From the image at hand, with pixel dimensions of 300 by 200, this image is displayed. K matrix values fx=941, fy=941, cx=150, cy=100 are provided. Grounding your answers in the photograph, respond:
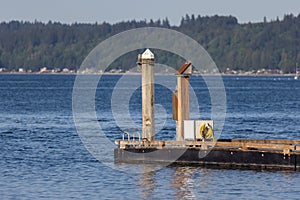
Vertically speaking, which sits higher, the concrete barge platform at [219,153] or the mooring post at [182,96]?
the mooring post at [182,96]

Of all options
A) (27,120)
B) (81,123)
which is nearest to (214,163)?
(81,123)

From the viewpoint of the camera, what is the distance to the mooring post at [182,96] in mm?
37500

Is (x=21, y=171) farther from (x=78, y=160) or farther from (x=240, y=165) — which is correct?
(x=240, y=165)

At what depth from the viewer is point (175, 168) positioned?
36.3 m

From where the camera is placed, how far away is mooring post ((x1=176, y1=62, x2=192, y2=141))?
123 ft

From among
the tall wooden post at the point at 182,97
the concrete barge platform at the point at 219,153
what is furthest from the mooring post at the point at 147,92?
the tall wooden post at the point at 182,97

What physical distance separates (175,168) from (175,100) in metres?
3.04

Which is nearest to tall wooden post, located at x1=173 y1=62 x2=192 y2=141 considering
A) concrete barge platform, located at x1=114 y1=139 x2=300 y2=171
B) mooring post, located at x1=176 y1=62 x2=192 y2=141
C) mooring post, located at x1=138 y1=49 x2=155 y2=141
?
mooring post, located at x1=176 y1=62 x2=192 y2=141

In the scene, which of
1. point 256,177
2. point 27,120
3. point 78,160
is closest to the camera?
point 256,177

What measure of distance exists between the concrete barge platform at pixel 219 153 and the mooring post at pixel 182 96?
799 mm

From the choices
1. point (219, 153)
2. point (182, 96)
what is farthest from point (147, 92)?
point (219, 153)

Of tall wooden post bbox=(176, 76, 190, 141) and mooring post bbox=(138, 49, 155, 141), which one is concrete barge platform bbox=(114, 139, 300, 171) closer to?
mooring post bbox=(138, 49, 155, 141)

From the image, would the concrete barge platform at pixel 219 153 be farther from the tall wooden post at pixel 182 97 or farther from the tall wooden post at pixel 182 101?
the tall wooden post at pixel 182 97

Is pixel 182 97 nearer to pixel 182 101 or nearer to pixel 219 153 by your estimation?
pixel 182 101
